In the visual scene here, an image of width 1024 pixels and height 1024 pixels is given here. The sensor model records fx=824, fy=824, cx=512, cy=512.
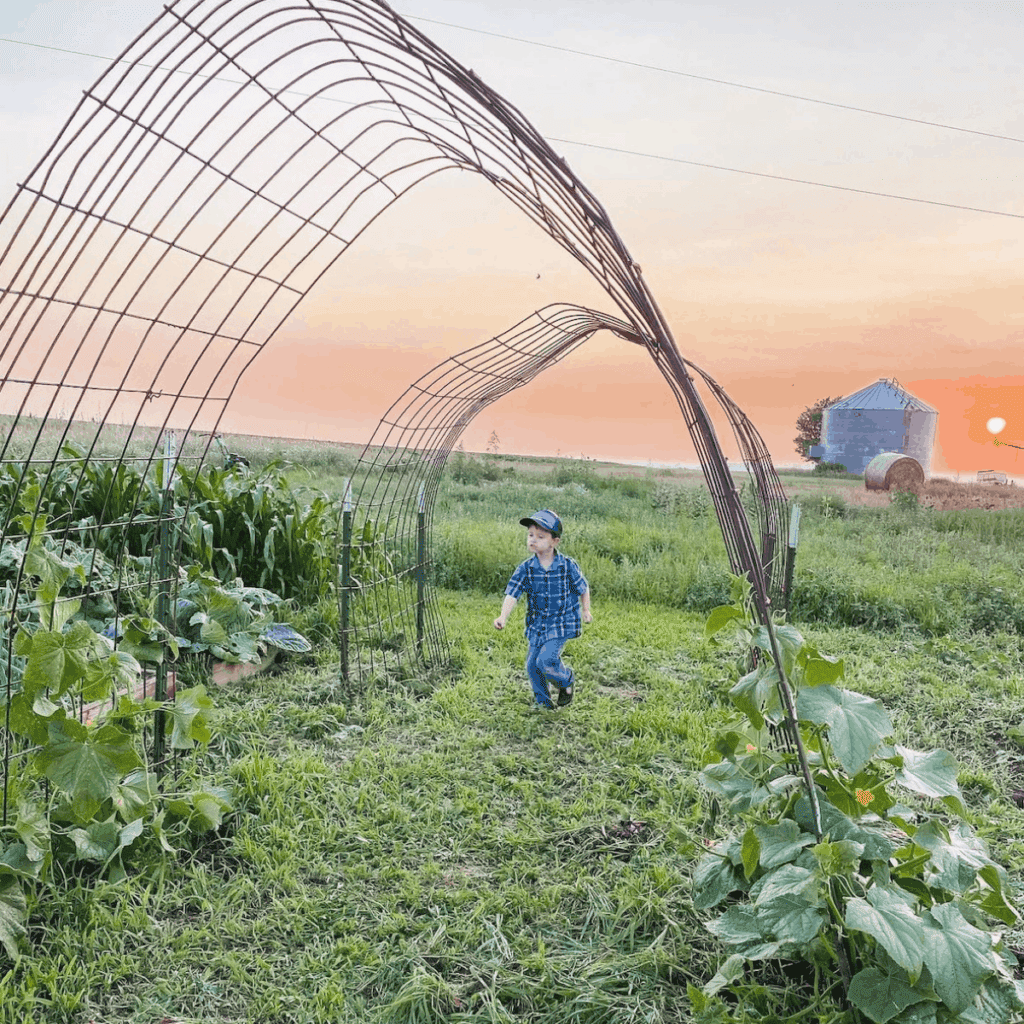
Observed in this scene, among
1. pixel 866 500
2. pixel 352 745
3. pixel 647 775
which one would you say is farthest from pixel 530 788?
pixel 866 500

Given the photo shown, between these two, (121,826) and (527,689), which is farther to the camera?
(527,689)

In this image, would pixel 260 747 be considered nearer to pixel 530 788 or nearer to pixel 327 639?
pixel 530 788

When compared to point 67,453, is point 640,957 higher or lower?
lower

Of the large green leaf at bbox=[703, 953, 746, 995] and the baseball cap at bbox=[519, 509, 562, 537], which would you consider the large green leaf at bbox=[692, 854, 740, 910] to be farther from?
the baseball cap at bbox=[519, 509, 562, 537]

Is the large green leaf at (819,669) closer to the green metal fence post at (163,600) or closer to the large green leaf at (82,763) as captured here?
the large green leaf at (82,763)

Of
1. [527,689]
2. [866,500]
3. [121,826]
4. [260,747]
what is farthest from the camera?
[866,500]

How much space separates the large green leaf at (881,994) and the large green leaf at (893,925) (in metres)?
0.08

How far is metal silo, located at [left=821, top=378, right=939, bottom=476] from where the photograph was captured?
12.7 m

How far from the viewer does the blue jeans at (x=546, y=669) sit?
179 inches

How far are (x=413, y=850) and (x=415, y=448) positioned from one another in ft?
8.48

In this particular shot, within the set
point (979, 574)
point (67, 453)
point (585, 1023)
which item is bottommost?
point (585, 1023)

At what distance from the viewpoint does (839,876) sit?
196cm

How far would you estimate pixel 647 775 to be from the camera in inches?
145

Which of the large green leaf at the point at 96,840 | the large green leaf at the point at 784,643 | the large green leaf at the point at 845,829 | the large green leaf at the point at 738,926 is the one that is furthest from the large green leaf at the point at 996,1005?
the large green leaf at the point at 96,840
